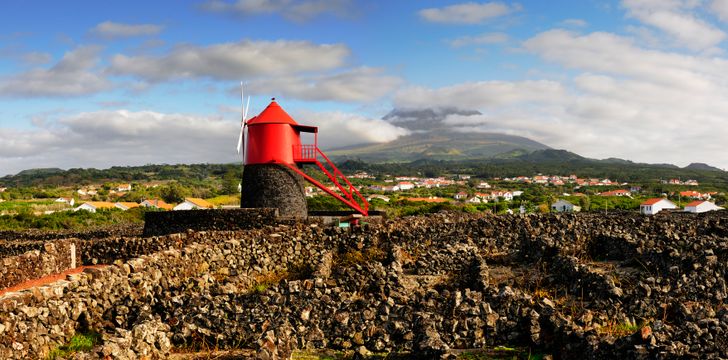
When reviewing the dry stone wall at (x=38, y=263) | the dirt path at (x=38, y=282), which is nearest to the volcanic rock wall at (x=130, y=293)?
the dirt path at (x=38, y=282)

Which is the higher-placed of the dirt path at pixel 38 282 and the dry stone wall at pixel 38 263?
the dry stone wall at pixel 38 263

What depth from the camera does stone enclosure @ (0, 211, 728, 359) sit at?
343 inches

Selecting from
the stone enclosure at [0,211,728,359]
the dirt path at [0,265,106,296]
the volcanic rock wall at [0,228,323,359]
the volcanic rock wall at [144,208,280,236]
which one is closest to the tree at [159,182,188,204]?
the volcanic rock wall at [144,208,280,236]

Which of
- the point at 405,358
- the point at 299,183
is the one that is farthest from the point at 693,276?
the point at 299,183

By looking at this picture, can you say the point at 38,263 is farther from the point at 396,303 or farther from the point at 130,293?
the point at 396,303

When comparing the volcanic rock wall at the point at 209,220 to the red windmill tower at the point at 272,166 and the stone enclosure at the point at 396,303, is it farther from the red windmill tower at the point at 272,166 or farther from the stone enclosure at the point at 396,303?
the stone enclosure at the point at 396,303

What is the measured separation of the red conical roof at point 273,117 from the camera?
79.6 feet

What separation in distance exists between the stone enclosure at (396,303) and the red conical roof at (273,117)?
764cm

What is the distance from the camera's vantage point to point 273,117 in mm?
24438

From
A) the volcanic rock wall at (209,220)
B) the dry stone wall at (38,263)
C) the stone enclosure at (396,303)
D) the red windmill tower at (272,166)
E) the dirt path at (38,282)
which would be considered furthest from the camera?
the red windmill tower at (272,166)

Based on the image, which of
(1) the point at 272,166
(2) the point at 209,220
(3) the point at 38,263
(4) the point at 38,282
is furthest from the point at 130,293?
(1) the point at 272,166

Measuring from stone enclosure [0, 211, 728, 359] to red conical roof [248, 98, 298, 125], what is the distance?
7642 millimetres

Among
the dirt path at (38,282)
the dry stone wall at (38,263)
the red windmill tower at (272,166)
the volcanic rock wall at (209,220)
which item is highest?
the red windmill tower at (272,166)

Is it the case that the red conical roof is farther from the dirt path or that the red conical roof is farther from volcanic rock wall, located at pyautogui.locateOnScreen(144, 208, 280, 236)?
the dirt path
